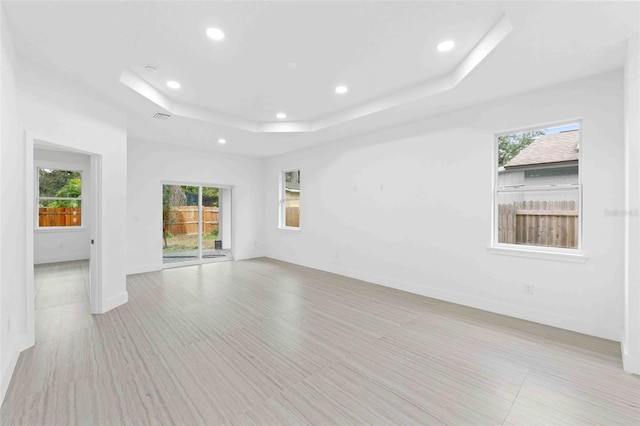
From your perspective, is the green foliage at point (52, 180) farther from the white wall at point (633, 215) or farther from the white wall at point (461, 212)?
the white wall at point (633, 215)

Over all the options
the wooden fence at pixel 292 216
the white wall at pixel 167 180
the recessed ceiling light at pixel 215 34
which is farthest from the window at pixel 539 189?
the white wall at pixel 167 180

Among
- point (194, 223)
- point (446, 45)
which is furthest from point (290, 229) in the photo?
point (446, 45)

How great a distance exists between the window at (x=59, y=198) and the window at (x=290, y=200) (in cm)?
533

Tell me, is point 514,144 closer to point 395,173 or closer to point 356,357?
point 395,173

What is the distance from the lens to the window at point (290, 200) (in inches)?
284

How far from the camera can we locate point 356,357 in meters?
2.65

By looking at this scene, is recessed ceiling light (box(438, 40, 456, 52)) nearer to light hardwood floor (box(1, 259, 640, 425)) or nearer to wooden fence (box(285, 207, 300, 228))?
light hardwood floor (box(1, 259, 640, 425))

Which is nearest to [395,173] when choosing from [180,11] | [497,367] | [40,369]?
[497,367]

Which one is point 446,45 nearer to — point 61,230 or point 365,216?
point 365,216

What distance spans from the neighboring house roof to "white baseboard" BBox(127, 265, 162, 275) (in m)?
6.93

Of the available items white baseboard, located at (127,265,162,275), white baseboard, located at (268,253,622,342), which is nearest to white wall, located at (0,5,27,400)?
white baseboard, located at (127,265,162,275)

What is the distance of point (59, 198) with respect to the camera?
7.12 m

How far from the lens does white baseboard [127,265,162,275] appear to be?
19.2ft

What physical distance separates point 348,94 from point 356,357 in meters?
3.42
